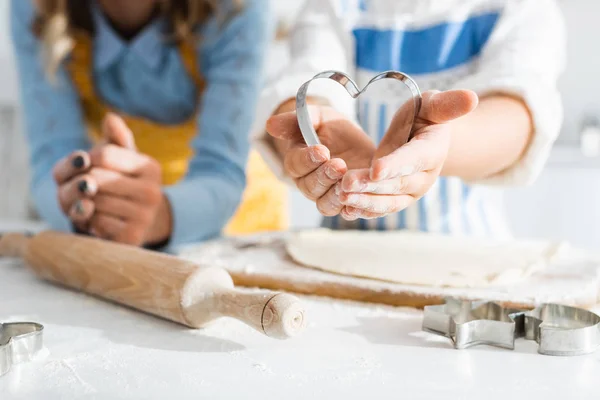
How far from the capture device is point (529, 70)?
0.74 m

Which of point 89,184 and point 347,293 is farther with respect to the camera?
point 89,184

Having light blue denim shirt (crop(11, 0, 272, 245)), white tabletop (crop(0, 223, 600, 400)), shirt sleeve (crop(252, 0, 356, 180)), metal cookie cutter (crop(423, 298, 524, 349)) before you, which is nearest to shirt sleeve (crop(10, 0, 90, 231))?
light blue denim shirt (crop(11, 0, 272, 245))

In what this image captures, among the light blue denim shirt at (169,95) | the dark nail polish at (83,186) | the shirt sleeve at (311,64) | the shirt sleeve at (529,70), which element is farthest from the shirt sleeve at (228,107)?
the shirt sleeve at (529,70)

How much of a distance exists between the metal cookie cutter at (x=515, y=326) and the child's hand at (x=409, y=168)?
114 mm

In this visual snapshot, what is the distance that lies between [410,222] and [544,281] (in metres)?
0.34

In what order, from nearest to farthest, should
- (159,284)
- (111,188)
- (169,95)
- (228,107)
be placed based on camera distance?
(159,284)
(111,188)
(228,107)
(169,95)

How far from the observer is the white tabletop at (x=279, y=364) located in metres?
0.41

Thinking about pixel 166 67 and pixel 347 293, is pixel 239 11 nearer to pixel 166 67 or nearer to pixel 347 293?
pixel 166 67

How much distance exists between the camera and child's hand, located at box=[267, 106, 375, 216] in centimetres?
48

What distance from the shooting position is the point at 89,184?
0.80m

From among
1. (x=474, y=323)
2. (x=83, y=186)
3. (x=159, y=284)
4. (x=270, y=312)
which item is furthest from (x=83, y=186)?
(x=474, y=323)

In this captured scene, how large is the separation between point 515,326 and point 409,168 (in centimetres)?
16

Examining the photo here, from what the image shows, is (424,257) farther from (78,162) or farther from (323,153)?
(78,162)

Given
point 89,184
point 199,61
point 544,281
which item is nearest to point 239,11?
point 199,61
